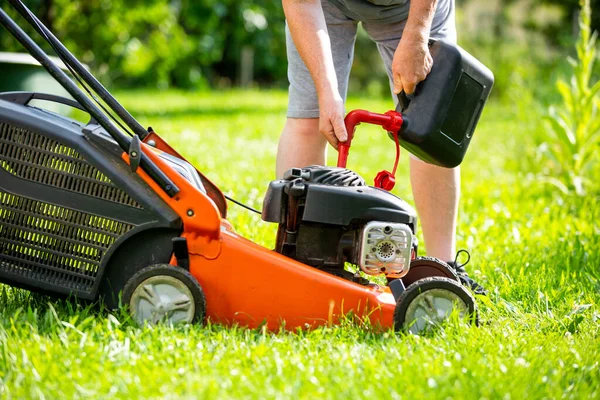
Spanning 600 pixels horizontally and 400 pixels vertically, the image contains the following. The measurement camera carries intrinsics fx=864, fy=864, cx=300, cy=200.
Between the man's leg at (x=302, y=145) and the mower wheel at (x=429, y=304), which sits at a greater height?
the man's leg at (x=302, y=145)

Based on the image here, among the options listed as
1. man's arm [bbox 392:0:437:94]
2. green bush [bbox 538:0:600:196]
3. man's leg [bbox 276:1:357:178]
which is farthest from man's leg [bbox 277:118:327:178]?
green bush [bbox 538:0:600:196]

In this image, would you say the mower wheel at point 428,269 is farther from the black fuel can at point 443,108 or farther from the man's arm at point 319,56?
the man's arm at point 319,56

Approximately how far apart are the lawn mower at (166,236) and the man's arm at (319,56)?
0.19 metres

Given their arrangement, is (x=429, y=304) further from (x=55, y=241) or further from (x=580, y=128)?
(x=580, y=128)

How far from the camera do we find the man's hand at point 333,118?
2357mm

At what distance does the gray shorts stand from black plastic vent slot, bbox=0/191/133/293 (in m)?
0.84

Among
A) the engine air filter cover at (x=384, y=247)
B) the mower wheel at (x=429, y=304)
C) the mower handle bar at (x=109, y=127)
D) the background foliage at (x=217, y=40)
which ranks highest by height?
the background foliage at (x=217, y=40)

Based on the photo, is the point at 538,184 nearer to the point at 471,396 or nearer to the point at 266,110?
the point at 471,396

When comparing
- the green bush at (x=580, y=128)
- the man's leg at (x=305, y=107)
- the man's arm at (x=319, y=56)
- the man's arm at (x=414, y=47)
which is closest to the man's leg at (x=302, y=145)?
the man's leg at (x=305, y=107)

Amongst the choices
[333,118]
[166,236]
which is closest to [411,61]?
[333,118]

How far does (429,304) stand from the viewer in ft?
7.35

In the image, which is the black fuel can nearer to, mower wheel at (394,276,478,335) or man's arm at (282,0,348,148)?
man's arm at (282,0,348,148)

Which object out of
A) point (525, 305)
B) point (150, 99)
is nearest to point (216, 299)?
point (525, 305)

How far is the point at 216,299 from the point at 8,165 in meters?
0.63
